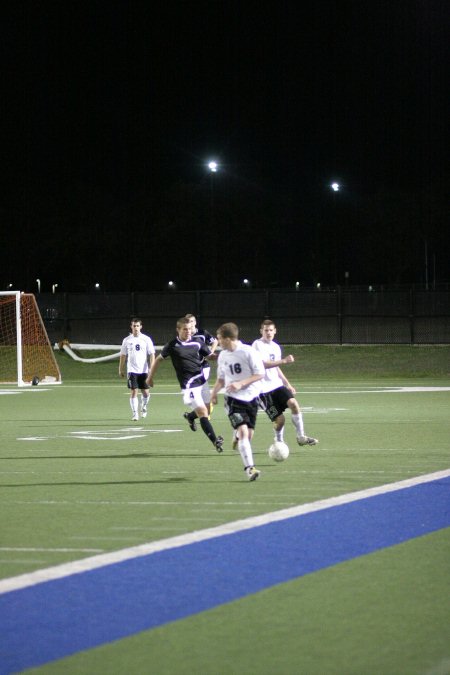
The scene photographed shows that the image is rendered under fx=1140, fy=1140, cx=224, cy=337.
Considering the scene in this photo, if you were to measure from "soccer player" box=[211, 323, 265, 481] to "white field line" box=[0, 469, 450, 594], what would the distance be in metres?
1.39

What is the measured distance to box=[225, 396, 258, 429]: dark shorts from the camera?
12.2 meters

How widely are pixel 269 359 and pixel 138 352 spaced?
7777mm

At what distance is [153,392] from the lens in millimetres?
33562

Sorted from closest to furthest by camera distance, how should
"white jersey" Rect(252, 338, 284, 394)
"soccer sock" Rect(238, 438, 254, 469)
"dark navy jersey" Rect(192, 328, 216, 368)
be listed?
"soccer sock" Rect(238, 438, 254, 469) < "white jersey" Rect(252, 338, 284, 394) < "dark navy jersey" Rect(192, 328, 216, 368)

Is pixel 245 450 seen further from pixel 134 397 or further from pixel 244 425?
pixel 134 397

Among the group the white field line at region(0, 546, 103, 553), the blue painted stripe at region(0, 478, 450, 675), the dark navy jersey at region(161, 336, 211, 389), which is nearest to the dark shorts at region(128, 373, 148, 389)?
the dark navy jersey at region(161, 336, 211, 389)

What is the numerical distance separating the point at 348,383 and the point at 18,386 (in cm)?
1062

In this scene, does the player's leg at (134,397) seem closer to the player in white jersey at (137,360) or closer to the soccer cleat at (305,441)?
the player in white jersey at (137,360)

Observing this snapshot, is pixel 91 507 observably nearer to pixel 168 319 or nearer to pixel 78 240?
pixel 168 319

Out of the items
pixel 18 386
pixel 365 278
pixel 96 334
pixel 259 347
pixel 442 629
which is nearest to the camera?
pixel 442 629

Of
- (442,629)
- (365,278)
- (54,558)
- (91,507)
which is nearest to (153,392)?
(91,507)

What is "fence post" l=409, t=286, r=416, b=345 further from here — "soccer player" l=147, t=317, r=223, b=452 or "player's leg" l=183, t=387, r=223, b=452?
"player's leg" l=183, t=387, r=223, b=452

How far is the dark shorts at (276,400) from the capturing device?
15.4 meters

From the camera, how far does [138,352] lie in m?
22.8
